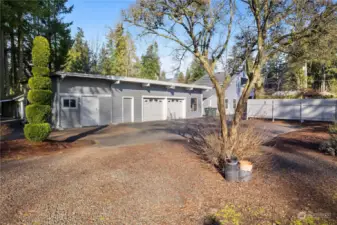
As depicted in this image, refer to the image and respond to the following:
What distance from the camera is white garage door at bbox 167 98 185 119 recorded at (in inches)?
813

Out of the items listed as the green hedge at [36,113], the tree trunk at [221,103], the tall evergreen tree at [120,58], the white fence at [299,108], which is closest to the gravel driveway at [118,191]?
the tree trunk at [221,103]

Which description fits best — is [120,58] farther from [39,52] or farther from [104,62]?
[39,52]

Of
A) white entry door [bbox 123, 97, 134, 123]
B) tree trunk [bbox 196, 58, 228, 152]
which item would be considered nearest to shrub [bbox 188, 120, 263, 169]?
tree trunk [bbox 196, 58, 228, 152]

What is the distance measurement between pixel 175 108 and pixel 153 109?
2.93 meters

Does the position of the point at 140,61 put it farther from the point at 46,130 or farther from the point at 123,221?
the point at 123,221

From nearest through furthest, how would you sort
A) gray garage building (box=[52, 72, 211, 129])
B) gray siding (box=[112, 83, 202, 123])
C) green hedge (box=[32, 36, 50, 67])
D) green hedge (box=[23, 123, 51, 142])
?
green hedge (box=[23, 123, 51, 142])
green hedge (box=[32, 36, 50, 67])
gray garage building (box=[52, 72, 211, 129])
gray siding (box=[112, 83, 202, 123])

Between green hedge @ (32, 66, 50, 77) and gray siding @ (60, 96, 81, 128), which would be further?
gray siding @ (60, 96, 81, 128)

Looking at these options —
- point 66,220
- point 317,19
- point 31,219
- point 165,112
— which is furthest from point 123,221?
point 165,112

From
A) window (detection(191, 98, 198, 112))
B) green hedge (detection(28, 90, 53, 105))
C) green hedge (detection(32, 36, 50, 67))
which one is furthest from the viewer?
window (detection(191, 98, 198, 112))

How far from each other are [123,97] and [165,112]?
4852 millimetres

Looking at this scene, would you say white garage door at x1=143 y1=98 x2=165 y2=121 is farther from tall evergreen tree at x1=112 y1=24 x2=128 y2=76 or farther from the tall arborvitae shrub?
tall evergreen tree at x1=112 y1=24 x2=128 y2=76

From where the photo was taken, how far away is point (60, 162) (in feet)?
20.0

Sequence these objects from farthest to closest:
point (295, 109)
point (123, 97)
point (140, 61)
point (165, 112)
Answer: point (140, 61) < point (165, 112) < point (295, 109) < point (123, 97)

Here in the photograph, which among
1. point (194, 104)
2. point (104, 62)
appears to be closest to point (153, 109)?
point (194, 104)
